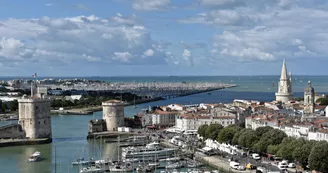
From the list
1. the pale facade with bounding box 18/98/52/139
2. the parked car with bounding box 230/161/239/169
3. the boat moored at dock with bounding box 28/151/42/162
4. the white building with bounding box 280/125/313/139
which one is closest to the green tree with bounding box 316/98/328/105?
the white building with bounding box 280/125/313/139

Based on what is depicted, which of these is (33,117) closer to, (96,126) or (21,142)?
(21,142)

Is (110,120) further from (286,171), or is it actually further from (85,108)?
(85,108)

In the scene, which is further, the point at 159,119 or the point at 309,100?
the point at 159,119


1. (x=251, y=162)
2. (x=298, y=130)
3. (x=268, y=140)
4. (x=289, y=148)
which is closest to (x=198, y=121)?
(x=298, y=130)

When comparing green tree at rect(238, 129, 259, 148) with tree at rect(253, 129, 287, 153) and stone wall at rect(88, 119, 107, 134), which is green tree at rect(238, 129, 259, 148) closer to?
tree at rect(253, 129, 287, 153)

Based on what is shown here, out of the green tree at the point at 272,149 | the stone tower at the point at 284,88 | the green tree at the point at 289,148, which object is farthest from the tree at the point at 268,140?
the stone tower at the point at 284,88

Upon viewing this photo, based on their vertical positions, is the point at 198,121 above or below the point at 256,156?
above

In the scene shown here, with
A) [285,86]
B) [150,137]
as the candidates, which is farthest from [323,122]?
[285,86]
